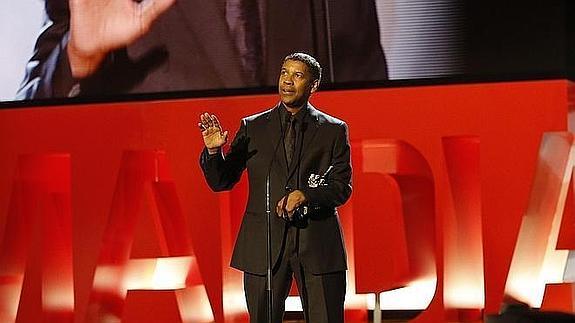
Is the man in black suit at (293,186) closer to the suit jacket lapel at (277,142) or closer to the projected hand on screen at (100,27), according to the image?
the suit jacket lapel at (277,142)

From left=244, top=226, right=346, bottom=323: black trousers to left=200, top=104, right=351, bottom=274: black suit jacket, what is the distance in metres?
0.03

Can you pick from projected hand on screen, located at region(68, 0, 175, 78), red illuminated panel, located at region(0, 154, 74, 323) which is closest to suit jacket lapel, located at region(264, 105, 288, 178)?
projected hand on screen, located at region(68, 0, 175, 78)

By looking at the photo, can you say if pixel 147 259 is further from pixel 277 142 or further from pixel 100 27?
pixel 277 142

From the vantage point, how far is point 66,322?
6.20 m

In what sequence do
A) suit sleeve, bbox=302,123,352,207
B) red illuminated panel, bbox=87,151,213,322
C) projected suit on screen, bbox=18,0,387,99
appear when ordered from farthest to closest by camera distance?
red illuminated panel, bbox=87,151,213,322 < projected suit on screen, bbox=18,0,387,99 < suit sleeve, bbox=302,123,352,207

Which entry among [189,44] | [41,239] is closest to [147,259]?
[41,239]

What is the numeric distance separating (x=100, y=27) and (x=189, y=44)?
0.59 meters

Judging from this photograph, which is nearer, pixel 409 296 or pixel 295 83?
pixel 295 83

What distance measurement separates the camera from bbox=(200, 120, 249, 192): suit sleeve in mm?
3354

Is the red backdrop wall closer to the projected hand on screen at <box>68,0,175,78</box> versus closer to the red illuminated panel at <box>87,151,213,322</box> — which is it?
the red illuminated panel at <box>87,151,213,322</box>

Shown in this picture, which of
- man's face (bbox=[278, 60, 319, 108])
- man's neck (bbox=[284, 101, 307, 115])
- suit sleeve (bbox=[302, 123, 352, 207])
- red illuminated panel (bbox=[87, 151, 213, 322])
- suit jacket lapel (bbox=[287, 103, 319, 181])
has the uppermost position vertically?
man's face (bbox=[278, 60, 319, 108])

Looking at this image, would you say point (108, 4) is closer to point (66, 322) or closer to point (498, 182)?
point (66, 322)

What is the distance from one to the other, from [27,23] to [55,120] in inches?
24.9

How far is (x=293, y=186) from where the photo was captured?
3.37 meters
